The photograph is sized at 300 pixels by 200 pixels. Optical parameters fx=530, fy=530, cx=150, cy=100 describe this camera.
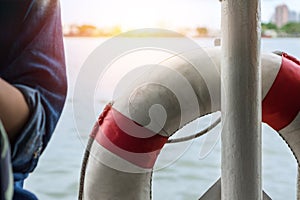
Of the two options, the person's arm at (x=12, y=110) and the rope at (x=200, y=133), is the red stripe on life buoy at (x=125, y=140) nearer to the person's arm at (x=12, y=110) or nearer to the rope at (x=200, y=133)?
the rope at (x=200, y=133)

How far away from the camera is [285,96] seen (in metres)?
1.05

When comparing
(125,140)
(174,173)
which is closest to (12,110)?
(125,140)

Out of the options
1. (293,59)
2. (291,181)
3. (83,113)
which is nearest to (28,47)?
(293,59)

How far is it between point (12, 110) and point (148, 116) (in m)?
0.51

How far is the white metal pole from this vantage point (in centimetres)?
92

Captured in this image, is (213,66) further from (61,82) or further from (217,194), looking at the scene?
(61,82)

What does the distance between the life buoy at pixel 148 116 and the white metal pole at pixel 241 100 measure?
8 centimetres

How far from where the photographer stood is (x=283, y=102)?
1056 mm

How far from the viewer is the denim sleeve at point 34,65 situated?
0.55 meters

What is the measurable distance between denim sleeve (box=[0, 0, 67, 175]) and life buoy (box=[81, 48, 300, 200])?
38cm

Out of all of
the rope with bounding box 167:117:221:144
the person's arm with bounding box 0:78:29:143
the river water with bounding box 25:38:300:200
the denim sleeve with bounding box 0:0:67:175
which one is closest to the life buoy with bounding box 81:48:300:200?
the rope with bounding box 167:117:221:144

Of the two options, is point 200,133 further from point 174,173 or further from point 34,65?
point 174,173

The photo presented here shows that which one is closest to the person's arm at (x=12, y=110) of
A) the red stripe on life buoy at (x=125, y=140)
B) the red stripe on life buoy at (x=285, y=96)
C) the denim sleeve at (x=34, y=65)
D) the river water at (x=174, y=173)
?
the denim sleeve at (x=34, y=65)

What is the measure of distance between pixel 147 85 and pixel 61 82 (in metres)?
0.40
